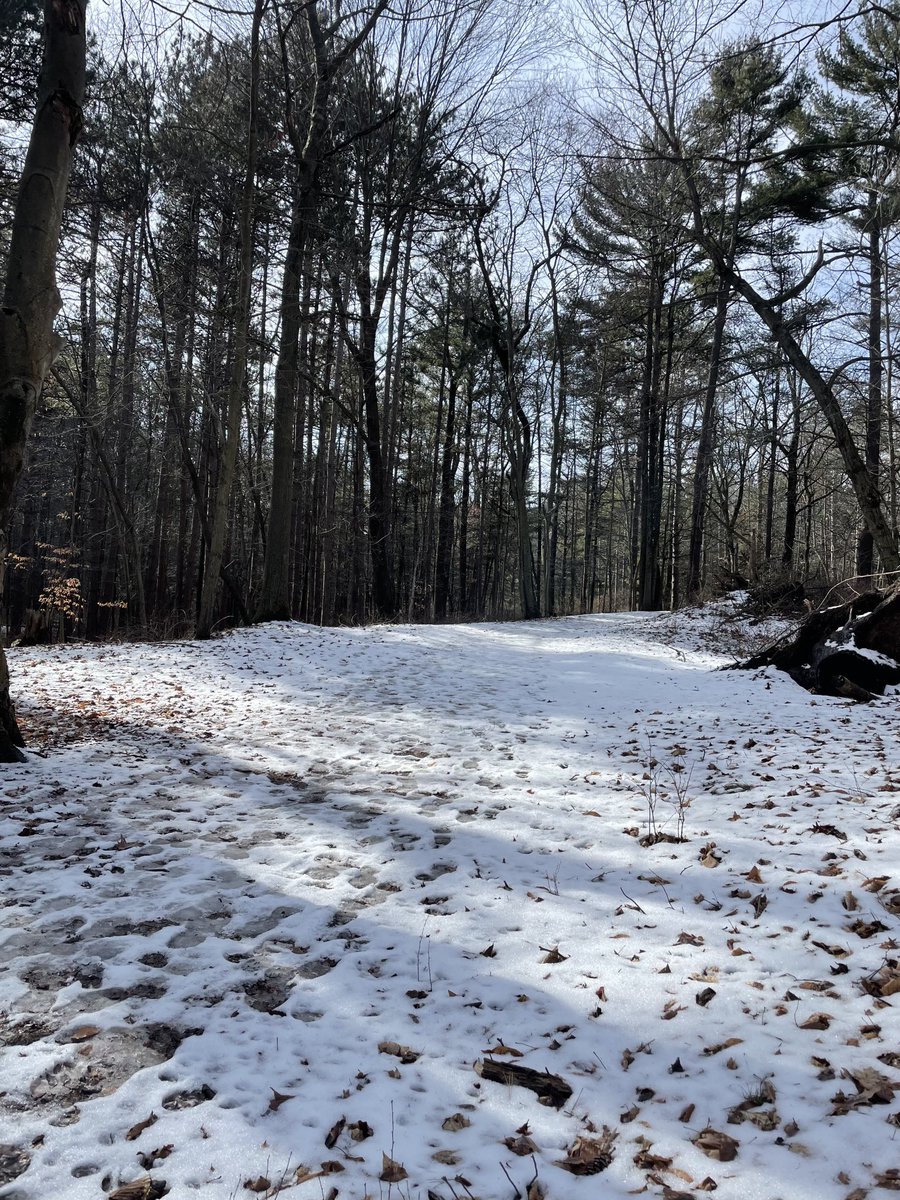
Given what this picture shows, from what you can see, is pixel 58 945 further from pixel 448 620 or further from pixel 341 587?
pixel 341 587

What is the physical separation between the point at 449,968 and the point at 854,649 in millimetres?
6841

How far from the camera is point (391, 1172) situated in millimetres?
1876

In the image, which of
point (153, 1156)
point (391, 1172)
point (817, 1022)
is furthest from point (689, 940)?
point (153, 1156)

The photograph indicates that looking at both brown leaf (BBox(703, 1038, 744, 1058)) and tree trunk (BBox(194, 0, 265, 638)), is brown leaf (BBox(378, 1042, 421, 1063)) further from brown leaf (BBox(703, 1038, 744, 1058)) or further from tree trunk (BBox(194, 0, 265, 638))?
tree trunk (BBox(194, 0, 265, 638))

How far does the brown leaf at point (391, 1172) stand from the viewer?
1.86 m

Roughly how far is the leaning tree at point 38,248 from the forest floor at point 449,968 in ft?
7.50

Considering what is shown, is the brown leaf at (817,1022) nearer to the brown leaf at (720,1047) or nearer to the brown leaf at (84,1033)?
the brown leaf at (720,1047)

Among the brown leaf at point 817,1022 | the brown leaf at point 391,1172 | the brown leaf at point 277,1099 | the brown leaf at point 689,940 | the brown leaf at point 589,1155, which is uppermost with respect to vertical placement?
the brown leaf at point 817,1022

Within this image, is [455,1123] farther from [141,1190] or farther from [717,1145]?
[141,1190]

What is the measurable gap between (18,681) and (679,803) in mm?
7810

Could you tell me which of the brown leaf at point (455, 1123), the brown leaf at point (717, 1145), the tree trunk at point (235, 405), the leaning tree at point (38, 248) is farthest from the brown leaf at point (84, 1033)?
the tree trunk at point (235, 405)

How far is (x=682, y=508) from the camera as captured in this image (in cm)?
3428

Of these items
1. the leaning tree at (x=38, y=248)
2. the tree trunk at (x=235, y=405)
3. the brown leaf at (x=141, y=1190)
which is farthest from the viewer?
the tree trunk at (x=235, y=405)

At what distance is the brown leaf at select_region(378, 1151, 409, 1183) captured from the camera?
1.86m
